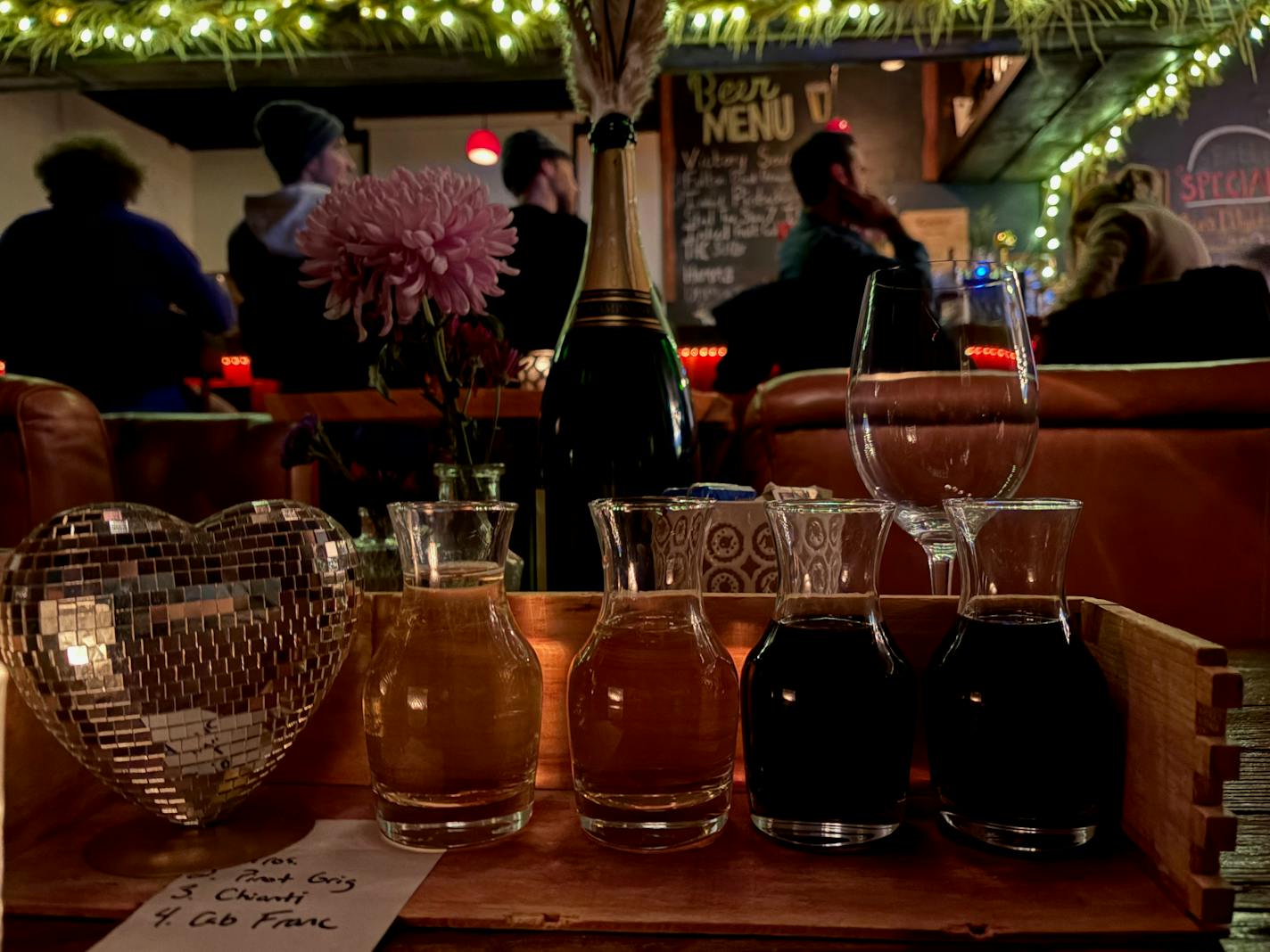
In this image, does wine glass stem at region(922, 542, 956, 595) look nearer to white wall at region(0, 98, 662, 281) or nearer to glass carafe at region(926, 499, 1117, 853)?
glass carafe at region(926, 499, 1117, 853)

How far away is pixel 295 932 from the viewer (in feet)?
1.20

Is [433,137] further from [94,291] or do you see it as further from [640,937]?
[640,937]

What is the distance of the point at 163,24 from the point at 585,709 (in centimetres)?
307

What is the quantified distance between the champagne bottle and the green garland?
6.52 feet

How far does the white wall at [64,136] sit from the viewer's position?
4840mm

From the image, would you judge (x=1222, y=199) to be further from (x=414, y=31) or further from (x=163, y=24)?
Answer: (x=163, y=24)

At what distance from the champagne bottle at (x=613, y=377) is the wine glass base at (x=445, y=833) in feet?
1.57

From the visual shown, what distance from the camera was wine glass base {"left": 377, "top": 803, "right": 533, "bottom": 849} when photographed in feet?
1.48

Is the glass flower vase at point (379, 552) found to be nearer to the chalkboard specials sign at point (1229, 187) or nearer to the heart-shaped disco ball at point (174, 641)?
the heart-shaped disco ball at point (174, 641)

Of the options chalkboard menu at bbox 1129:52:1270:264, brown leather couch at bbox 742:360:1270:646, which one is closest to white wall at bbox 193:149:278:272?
chalkboard menu at bbox 1129:52:1270:264

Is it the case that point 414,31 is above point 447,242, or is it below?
above

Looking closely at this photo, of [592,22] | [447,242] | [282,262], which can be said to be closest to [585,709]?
[447,242]

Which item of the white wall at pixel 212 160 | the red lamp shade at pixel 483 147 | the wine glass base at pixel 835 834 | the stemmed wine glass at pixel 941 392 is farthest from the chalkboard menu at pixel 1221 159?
the wine glass base at pixel 835 834

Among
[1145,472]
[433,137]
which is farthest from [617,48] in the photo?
[433,137]
